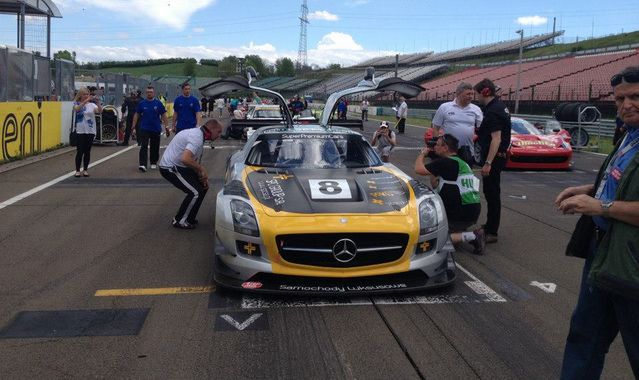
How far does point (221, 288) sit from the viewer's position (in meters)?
4.92

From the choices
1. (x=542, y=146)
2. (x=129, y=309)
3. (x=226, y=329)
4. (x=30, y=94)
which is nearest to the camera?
(x=226, y=329)

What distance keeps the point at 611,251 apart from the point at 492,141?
14.0ft

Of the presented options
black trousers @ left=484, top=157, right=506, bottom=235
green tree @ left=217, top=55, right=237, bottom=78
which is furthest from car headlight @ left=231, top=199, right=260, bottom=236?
green tree @ left=217, top=55, right=237, bottom=78

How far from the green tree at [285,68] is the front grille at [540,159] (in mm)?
120401

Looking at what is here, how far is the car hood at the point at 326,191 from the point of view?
196 inches

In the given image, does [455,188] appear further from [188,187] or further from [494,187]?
[188,187]

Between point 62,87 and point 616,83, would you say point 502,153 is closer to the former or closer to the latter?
point 616,83

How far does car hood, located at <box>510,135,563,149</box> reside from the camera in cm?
1412

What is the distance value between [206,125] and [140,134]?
5875 mm

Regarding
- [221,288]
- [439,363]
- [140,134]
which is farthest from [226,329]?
[140,134]

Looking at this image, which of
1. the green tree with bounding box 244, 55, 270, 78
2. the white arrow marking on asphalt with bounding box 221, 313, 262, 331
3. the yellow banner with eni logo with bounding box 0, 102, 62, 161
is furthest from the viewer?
the green tree with bounding box 244, 55, 270, 78

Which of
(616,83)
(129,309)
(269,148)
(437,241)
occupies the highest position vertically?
(616,83)

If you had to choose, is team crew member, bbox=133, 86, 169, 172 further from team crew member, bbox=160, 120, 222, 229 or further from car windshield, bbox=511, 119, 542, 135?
car windshield, bbox=511, 119, 542, 135

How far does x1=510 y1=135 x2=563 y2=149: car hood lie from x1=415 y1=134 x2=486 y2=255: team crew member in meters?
8.45
